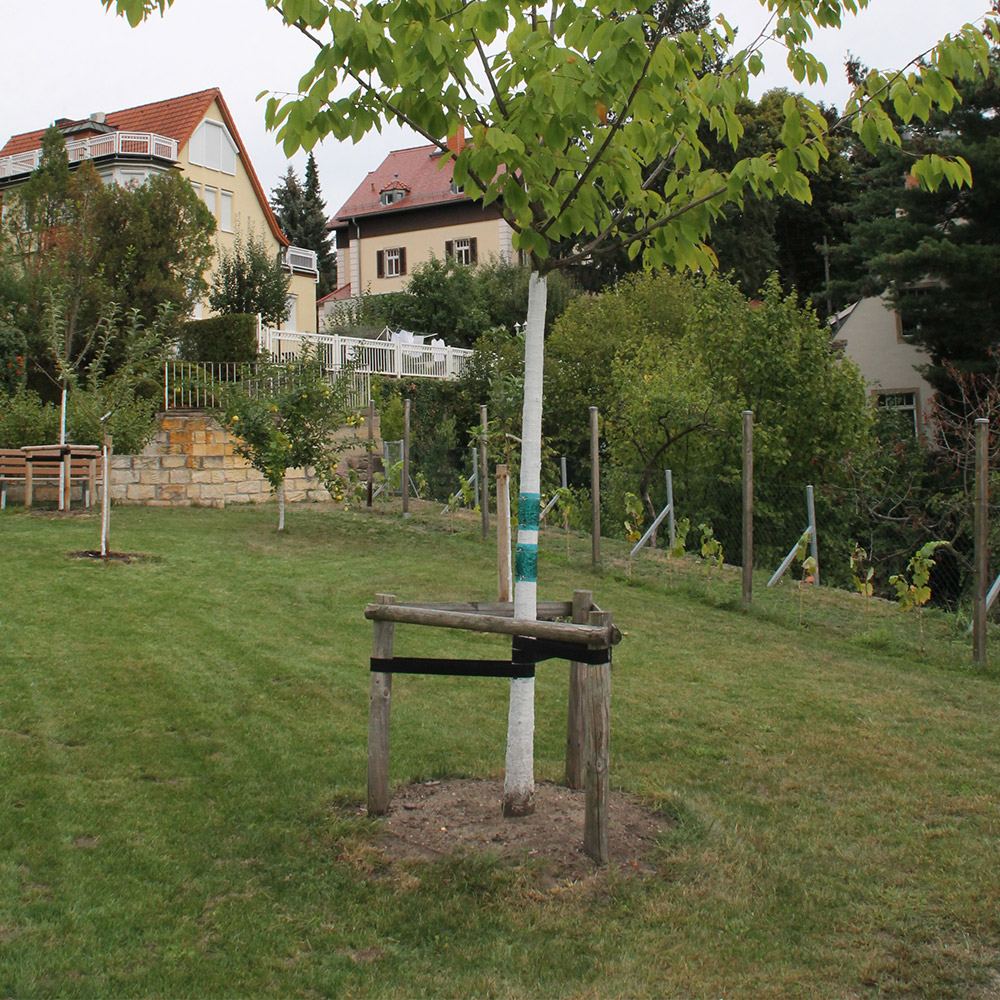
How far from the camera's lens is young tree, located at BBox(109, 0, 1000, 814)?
13.2ft

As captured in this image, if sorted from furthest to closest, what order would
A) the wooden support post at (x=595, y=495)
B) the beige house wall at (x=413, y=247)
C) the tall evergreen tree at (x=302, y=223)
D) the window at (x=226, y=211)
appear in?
the tall evergreen tree at (x=302, y=223)
the beige house wall at (x=413, y=247)
the window at (x=226, y=211)
the wooden support post at (x=595, y=495)

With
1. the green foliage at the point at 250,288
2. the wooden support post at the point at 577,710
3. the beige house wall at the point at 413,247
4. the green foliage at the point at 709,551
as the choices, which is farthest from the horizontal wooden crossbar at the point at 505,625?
the beige house wall at the point at 413,247

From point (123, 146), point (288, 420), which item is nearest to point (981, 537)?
point (288, 420)

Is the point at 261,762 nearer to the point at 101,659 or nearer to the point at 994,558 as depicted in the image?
the point at 101,659

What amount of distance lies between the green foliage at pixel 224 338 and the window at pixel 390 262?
2662cm

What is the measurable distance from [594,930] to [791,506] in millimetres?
14047

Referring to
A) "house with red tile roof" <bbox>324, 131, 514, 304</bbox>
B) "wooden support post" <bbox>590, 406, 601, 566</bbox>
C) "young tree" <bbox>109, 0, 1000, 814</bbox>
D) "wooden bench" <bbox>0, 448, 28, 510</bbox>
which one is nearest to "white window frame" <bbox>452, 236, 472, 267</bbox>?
"house with red tile roof" <bbox>324, 131, 514, 304</bbox>

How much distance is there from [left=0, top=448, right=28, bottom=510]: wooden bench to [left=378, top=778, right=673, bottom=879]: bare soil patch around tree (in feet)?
42.0

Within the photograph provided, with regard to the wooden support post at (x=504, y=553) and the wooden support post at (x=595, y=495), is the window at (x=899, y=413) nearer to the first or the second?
→ the wooden support post at (x=595, y=495)

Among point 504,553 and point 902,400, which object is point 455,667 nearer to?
point 504,553

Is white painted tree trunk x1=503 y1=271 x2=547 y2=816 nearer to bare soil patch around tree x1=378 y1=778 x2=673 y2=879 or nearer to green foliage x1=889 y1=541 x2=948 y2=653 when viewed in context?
bare soil patch around tree x1=378 y1=778 x2=673 y2=879

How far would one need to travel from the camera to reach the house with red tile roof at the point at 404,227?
1773 inches

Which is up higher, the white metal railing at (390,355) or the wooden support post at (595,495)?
the white metal railing at (390,355)

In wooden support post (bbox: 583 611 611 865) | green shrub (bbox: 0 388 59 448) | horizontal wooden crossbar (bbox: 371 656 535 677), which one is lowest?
wooden support post (bbox: 583 611 611 865)
